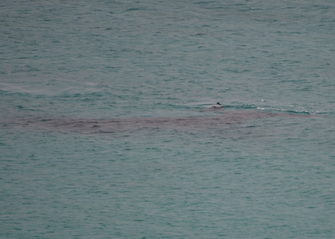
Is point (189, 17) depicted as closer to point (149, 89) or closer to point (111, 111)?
point (149, 89)

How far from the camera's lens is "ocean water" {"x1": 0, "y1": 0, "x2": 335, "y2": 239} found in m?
2.95

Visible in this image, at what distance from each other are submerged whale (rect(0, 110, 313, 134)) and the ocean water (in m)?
0.01

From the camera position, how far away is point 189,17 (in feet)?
Answer: 20.2

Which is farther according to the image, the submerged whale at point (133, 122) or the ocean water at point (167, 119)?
the submerged whale at point (133, 122)

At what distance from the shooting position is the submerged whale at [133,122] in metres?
4.02

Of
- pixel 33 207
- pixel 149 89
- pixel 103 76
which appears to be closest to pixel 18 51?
pixel 103 76

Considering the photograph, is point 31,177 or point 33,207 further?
point 31,177

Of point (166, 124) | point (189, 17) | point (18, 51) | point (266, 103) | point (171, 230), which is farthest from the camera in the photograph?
point (189, 17)

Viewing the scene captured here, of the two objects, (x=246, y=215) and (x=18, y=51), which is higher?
(x=18, y=51)

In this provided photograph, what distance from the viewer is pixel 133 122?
13.5 ft

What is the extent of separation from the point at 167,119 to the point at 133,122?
0.74ft

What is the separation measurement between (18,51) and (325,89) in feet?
8.38

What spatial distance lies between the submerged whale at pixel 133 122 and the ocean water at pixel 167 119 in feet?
0.04

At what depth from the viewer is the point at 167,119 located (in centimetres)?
415
